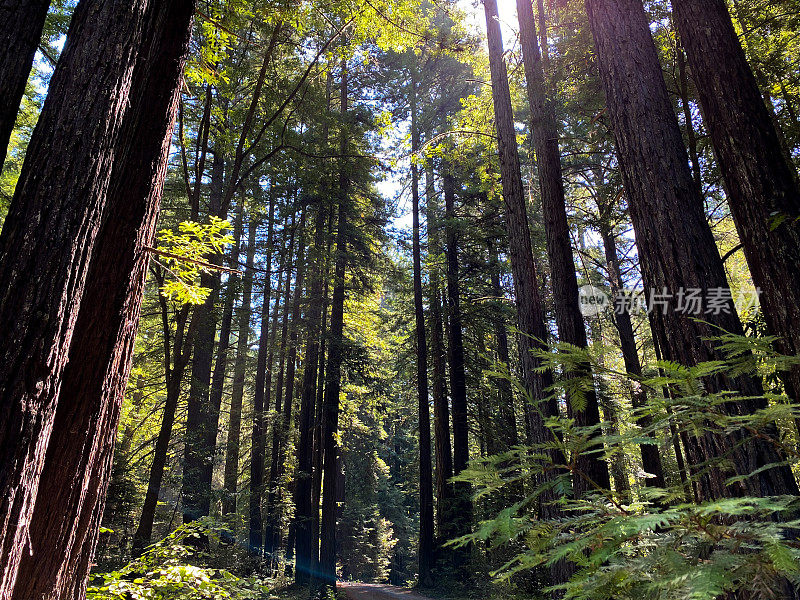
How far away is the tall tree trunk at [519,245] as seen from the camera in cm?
644

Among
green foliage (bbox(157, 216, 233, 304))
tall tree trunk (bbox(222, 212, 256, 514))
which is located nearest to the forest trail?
tall tree trunk (bbox(222, 212, 256, 514))

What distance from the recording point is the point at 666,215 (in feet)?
11.6

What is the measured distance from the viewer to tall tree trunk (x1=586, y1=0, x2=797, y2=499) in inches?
121

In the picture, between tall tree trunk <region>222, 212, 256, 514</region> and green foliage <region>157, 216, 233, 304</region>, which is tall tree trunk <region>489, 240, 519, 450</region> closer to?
tall tree trunk <region>222, 212, 256, 514</region>

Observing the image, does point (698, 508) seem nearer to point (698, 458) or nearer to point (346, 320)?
point (698, 458)

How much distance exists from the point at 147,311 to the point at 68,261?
12803mm

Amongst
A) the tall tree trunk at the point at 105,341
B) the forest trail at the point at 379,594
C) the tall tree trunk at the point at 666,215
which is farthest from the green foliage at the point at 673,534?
the forest trail at the point at 379,594

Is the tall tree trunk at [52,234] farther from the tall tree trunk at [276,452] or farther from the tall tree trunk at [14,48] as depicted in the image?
the tall tree trunk at [276,452]

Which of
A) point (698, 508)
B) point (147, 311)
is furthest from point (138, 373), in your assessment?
point (698, 508)

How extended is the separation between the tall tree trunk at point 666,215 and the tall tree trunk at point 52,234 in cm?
370

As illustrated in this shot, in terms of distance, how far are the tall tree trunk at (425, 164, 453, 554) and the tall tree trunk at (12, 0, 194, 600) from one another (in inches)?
510

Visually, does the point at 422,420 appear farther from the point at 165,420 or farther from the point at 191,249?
the point at 191,249

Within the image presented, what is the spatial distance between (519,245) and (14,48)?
615cm

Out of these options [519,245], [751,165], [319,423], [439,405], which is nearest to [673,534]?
[751,165]
